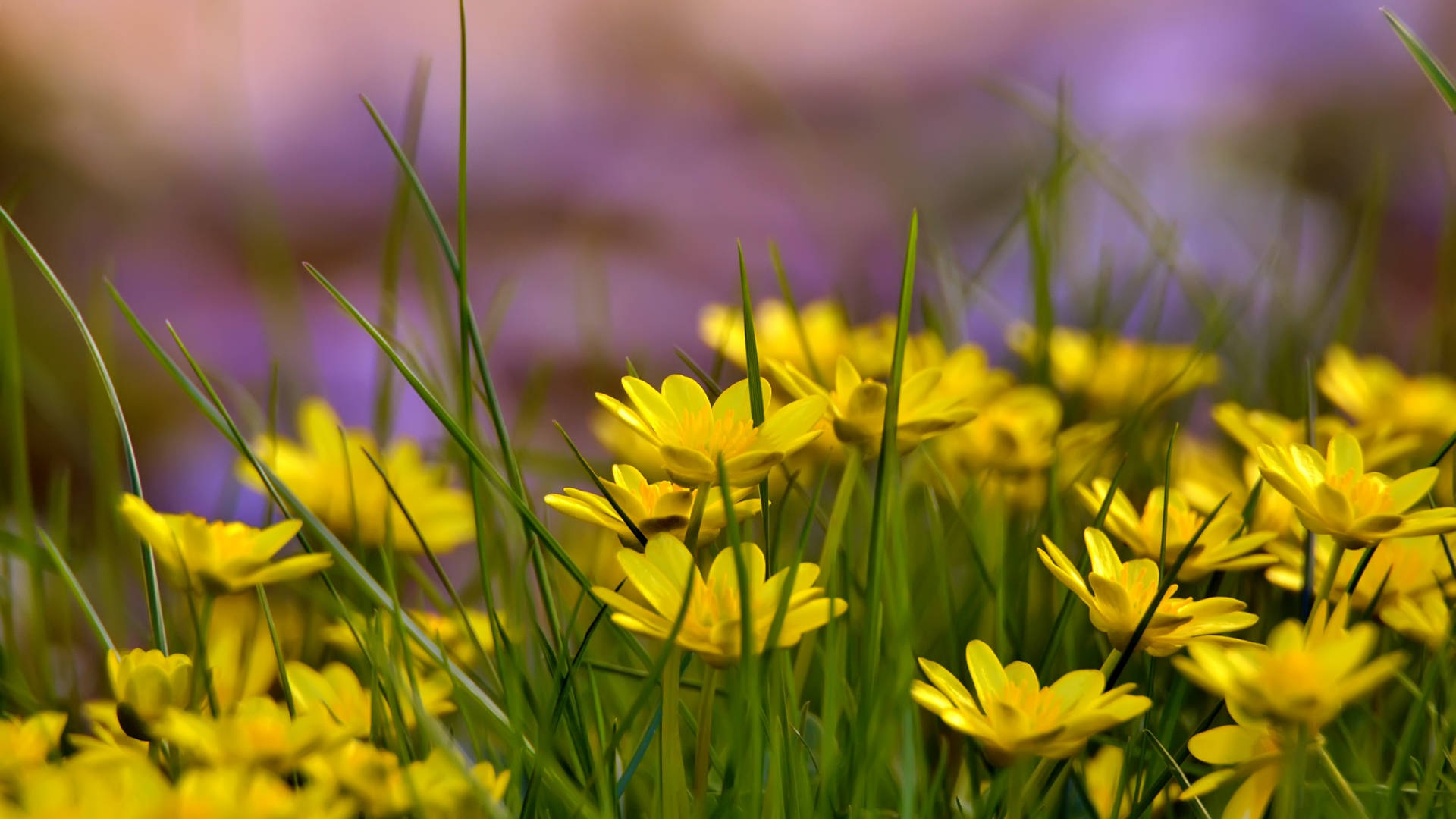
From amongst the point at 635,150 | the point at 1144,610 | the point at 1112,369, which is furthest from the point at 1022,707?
the point at 635,150

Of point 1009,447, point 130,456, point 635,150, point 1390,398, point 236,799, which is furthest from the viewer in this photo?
point 635,150

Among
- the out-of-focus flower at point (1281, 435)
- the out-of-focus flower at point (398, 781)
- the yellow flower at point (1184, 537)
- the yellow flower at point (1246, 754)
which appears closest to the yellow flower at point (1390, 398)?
the out-of-focus flower at point (1281, 435)

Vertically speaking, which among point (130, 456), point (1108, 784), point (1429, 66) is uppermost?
point (1429, 66)

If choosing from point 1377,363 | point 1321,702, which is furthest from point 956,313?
point 1321,702

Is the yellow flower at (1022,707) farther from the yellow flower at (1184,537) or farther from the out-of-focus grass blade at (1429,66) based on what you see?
the out-of-focus grass blade at (1429,66)

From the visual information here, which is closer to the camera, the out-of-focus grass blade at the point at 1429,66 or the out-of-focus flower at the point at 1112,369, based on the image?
the out-of-focus grass blade at the point at 1429,66

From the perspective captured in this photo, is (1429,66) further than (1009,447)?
No

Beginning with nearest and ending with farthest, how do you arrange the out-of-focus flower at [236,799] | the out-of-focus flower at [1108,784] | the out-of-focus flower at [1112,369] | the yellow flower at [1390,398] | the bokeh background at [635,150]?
1. the out-of-focus flower at [236,799]
2. the out-of-focus flower at [1108,784]
3. the yellow flower at [1390,398]
4. the out-of-focus flower at [1112,369]
5. the bokeh background at [635,150]

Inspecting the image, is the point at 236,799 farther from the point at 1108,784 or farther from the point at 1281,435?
the point at 1281,435
